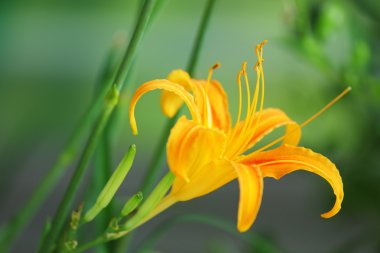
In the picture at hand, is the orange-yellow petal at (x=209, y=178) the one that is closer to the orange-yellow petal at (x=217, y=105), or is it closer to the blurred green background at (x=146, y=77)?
the orange-yellow petal at (x=217, y=105)

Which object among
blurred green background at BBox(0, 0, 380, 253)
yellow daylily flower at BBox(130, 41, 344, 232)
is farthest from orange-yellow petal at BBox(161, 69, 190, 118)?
blurred green background at BBox(0, 0, 380, 253)

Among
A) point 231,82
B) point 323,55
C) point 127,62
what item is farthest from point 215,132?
point 231,82

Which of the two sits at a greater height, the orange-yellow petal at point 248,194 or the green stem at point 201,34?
the green stem at point 201,34

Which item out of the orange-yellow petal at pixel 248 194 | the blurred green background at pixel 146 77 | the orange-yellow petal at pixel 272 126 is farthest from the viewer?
the blurred green background at pixel 146 77

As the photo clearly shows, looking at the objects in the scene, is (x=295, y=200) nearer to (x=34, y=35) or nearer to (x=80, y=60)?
(x=80, y=60)

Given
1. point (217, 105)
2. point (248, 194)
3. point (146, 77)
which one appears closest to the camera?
point (248, 194)

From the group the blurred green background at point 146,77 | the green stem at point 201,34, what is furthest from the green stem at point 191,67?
the blurred green background at point 146,77

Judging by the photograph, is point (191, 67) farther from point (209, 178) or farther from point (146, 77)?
point (146, 77)

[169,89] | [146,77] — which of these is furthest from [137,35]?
[146,77]
